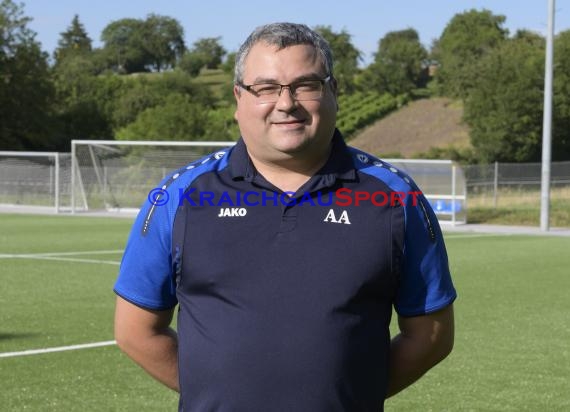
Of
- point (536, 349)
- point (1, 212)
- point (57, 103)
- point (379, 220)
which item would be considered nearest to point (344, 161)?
point (379, 220)

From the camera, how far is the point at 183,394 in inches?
118

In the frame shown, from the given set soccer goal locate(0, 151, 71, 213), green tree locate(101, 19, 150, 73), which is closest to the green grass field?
soccer goal locate(0, 151, 71, 213)

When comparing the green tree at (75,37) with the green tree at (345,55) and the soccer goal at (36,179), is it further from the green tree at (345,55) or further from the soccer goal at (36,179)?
the soccer goal at (36,179)

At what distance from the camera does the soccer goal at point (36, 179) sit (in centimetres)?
3538

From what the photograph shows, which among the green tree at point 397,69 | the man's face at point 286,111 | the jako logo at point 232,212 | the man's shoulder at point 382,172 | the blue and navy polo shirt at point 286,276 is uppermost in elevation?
the green tree at point 397,69

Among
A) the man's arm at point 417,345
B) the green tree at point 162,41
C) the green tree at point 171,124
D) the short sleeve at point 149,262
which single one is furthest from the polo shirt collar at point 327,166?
the green tree at point 162,41

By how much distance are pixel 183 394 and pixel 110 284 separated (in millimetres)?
11631

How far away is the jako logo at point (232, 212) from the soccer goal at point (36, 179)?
32.3 metres

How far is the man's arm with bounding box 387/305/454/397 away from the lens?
3.12 m

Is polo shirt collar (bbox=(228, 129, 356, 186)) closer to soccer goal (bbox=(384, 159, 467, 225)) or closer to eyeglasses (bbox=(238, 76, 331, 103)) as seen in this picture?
eyeglasses (bbox=(238, 76, 331, 103))

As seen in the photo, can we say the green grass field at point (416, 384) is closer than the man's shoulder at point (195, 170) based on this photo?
Result: No

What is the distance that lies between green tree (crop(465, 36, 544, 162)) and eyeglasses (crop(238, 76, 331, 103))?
201 feet

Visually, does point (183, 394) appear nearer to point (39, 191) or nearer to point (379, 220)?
point (379, 220)

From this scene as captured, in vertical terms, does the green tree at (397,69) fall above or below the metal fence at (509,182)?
above
